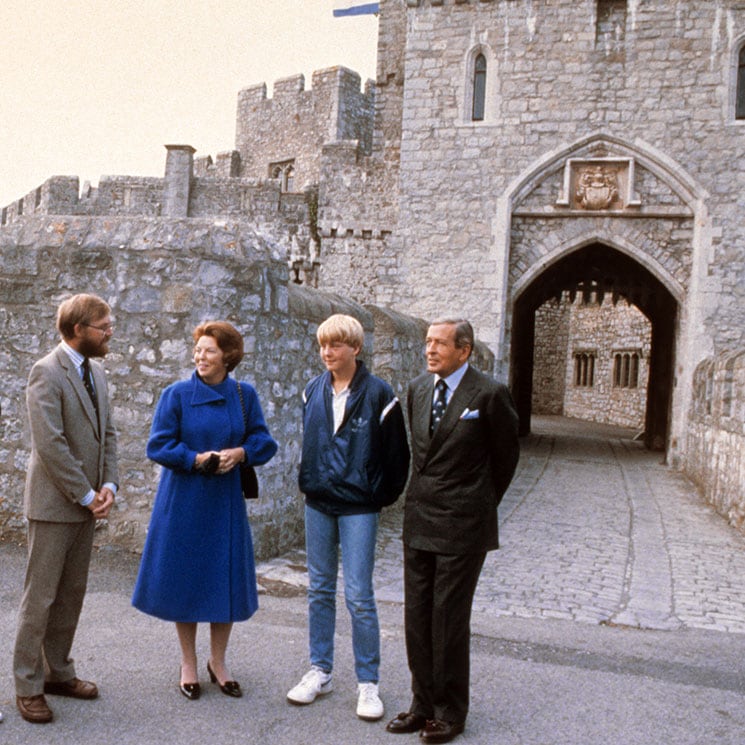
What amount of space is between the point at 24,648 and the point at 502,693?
1889 mm

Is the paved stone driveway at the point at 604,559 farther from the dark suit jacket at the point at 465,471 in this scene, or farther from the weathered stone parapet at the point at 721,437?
the dark suit jacket at the point at 465,471

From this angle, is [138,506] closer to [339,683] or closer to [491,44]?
[339,683]

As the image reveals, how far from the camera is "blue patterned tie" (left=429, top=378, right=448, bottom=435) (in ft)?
10.9

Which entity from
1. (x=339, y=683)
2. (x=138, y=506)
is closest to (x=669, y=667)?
(x=339, y=683)

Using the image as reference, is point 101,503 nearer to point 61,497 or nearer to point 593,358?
point 61,497

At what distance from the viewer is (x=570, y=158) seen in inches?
561

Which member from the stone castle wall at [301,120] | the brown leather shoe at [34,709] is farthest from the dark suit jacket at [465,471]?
the stone castle wall at [301,120]

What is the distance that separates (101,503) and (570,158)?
12472 millimetres

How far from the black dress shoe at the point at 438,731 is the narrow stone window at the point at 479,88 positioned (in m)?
12.8

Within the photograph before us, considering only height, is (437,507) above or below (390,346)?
below

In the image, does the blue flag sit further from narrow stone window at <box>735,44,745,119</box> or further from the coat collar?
the coat collar

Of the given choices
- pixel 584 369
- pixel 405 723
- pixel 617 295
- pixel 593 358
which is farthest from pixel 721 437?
pixel 584 369

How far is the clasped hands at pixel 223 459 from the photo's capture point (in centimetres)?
336

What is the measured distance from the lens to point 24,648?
10.3 ft
